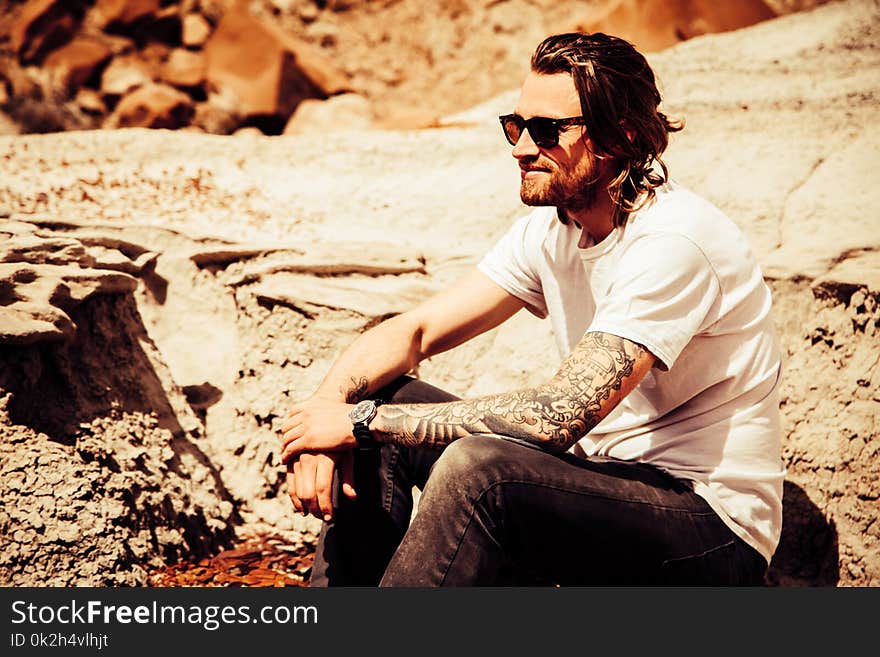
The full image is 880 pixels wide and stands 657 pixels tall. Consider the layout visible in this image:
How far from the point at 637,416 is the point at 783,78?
16.1ft

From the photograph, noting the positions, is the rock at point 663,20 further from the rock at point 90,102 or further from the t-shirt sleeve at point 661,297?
the t-shirt sleeve at point 661,297

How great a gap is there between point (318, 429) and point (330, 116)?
925 cm

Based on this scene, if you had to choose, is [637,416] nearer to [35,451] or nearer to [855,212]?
[35,451]

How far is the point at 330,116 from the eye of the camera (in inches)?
434

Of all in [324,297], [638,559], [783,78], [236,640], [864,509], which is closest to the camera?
[638,559]

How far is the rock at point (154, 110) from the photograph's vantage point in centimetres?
1148

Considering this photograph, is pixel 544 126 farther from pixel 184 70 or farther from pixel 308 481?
pixel 184 70

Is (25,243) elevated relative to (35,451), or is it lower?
elevated

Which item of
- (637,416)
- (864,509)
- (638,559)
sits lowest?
(864,509)

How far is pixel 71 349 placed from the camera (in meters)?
3.06

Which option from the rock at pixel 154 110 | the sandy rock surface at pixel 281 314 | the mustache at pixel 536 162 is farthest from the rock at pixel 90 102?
the mustache at pixel 536 162

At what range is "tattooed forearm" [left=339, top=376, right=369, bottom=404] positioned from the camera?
8.36 ft

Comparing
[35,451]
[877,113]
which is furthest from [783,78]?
[35,451]

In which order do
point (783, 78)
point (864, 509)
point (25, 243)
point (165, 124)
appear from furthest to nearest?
1. point (165, 124)
2. point (783, 78)
3. point (25, 243)
4. point (864, 509)
